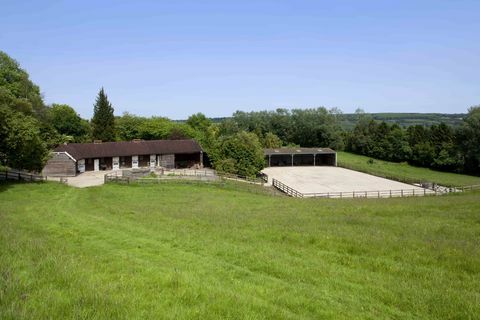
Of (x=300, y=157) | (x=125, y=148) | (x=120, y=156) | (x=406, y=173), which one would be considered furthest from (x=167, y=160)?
(x=406, y=173)

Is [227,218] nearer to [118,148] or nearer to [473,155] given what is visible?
[118,148]

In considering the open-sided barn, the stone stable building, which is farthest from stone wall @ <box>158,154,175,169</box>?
the open-sided barn

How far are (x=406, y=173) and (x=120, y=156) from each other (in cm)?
4651

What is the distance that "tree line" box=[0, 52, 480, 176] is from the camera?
3198 cm

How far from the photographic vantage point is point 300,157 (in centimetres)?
7575

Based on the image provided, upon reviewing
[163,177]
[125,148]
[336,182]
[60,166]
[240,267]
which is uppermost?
[125,148]

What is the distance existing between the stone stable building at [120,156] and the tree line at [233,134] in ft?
6.20

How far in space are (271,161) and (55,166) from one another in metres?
39.4

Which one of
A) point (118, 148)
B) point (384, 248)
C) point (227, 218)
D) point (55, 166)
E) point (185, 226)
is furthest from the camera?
point (118, 148)

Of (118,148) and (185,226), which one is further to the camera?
(118,148)

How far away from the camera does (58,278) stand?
7.09 metres

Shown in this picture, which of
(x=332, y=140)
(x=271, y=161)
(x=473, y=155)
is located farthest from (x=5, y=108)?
(x=332, y=140)

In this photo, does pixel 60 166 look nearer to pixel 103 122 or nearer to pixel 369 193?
pixel 103 122

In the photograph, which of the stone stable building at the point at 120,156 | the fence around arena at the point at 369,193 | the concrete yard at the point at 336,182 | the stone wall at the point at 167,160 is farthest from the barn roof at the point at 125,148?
the fence around arena at the point at 369,193
